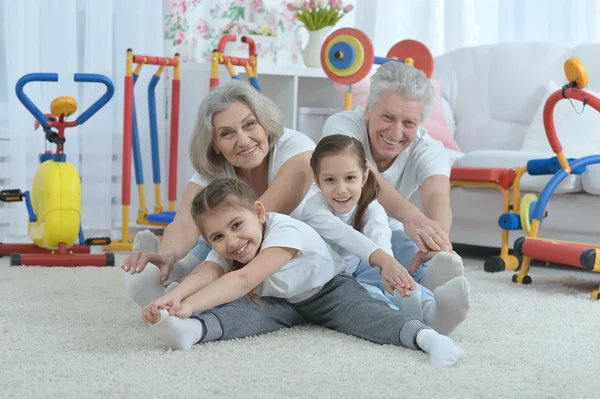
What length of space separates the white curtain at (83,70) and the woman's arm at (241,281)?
7.59 ft

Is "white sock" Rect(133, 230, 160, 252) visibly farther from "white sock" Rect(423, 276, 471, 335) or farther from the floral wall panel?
the floral wall panel

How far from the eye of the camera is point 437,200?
242cm

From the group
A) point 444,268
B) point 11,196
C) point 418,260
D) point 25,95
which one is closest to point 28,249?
point 11,196

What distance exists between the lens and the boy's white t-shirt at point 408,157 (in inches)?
98.8

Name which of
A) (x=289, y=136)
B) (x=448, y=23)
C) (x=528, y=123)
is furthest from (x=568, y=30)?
(x=289, y=136)

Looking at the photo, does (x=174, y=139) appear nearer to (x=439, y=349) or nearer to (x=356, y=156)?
(x=356, y=156)

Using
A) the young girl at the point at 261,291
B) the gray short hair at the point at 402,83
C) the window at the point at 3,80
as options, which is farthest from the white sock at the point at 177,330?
the window at the point at 3,80

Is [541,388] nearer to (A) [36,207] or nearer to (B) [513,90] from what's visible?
(A) [36,207]

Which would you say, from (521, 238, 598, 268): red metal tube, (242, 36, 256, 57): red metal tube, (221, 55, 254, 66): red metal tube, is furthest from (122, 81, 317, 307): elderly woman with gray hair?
(242, 36, 256, 57): red metal tube

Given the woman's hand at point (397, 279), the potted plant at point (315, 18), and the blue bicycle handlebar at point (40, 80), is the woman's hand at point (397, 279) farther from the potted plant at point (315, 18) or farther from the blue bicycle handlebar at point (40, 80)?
the potted plant at point (315, 18)

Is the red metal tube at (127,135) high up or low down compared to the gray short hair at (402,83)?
down

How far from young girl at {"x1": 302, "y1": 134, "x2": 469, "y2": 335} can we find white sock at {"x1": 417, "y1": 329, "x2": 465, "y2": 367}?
0.14m

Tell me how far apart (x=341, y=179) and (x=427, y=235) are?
27cm

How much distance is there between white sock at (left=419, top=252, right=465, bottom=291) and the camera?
6.61 feet
